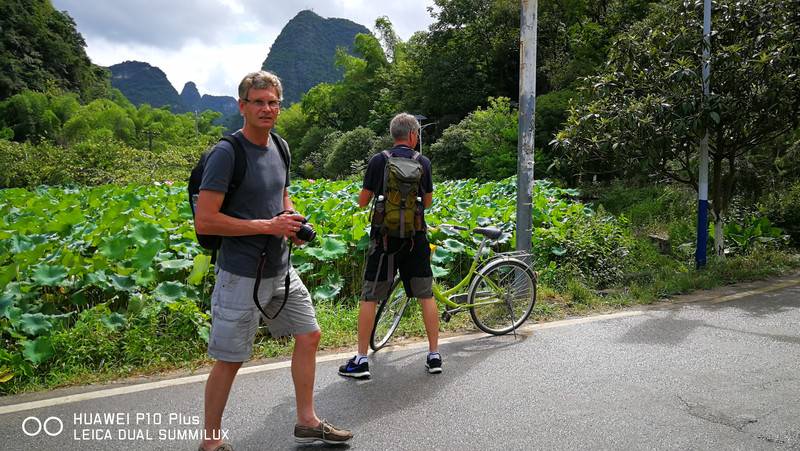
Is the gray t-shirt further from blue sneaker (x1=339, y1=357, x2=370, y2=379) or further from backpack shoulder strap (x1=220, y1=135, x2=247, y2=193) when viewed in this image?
blue sneaker (x1=339, y1=357, x2=370, y2=379)

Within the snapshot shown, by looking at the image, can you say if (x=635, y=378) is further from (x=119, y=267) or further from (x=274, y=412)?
(x=119, y=267)

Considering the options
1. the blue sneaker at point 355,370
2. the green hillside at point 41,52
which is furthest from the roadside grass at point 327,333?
the green hillside at point 41,52

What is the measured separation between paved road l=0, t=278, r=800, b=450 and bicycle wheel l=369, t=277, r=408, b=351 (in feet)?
0.52

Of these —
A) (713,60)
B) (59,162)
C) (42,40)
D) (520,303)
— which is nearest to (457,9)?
(59,162)

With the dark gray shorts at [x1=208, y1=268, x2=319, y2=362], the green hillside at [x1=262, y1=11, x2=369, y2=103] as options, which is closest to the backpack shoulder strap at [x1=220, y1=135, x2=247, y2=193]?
the dark gray shorts at [x1=208, y1=268, x2=319, y2=362]

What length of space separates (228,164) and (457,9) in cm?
4093

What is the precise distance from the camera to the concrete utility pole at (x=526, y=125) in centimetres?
568

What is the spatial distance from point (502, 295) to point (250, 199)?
9.60 ft

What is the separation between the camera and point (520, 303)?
16.8 feet

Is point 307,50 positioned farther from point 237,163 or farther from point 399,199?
point 237,163

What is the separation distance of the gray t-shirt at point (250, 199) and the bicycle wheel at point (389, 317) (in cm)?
175

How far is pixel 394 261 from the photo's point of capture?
3887mm

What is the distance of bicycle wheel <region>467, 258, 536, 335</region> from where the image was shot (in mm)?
4777

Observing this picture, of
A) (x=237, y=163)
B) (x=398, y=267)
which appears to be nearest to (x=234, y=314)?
(x=237, y=163)
